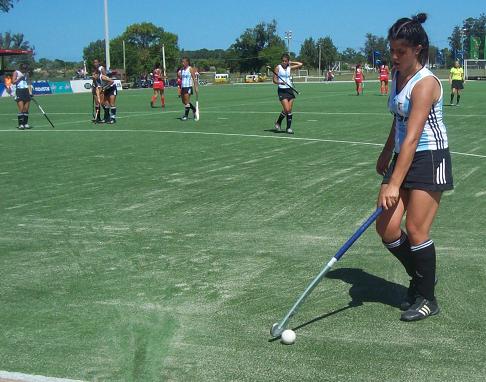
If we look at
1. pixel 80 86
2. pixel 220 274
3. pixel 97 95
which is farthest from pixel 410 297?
pixel 80 86

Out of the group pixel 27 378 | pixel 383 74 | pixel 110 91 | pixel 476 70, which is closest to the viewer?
pixel 27 378

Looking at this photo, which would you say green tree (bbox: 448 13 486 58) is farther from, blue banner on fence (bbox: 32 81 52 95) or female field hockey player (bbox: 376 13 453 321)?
female field hockey player (bbox: 376 13 453 321)

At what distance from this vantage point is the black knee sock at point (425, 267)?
474 cm

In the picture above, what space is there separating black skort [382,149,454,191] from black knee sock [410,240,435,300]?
408 millimetres

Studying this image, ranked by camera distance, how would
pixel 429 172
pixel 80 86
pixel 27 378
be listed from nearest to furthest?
1. pixel 27 378
2. pixel 429 172
3. pixel 80 86

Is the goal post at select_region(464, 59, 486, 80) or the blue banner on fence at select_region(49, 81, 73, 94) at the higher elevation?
the goal post at select_region(464, 59, 486, 80)

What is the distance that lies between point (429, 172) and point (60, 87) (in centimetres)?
5796

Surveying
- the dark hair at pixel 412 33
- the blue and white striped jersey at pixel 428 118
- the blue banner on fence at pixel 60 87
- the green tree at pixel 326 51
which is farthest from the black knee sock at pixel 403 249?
the green tree at pixel 326 51

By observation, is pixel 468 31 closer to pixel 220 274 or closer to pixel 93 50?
pixel 93 50

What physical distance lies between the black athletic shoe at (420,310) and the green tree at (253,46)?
406ft

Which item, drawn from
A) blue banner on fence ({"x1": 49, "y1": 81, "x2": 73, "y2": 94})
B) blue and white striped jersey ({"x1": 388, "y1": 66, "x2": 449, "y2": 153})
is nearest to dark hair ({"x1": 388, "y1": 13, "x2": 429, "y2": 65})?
blue and white striped jersey ({"x1": 388, "y1": 66, "x2": 449, "y2": 153})

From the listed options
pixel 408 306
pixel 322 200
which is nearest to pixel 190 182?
pixel 322 200

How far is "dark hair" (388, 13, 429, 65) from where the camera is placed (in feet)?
14.7

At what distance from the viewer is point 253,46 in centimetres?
12962
